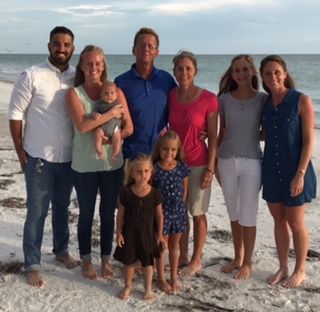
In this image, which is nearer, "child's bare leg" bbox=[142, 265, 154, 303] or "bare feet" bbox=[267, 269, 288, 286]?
"child's bare leg" bbox=[142, 265, 154, 303]

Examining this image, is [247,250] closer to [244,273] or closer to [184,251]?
[244,273]

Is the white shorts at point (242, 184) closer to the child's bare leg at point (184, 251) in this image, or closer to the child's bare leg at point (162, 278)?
the child's bare leg at point (184, 251)

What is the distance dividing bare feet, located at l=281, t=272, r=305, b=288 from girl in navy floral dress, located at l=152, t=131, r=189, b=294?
100cm

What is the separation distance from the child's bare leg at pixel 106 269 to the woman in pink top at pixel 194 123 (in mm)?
917

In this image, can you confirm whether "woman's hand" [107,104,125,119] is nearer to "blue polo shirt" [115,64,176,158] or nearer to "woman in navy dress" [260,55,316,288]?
"blue polo shirt" [115,64,176,158]

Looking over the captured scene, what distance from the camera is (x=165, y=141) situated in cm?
411

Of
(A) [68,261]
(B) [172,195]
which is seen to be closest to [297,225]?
(B) [172,195]

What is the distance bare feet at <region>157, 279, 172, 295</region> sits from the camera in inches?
168

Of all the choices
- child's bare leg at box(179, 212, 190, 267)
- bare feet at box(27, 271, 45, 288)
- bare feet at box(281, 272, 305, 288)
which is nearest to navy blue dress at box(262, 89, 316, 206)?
bare feet at box(281, 272, 305, 288)

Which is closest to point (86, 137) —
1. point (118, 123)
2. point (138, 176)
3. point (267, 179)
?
point (118, 123)

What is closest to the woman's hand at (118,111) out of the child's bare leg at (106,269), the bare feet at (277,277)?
the child's bare leg at (106,269)

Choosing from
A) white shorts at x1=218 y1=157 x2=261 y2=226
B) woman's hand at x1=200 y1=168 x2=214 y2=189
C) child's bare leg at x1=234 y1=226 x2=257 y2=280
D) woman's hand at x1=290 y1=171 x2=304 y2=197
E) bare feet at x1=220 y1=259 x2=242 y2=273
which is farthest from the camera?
bare feet at x1=220 y1=259 x2=242 y2=273

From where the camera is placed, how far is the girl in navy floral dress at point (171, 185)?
414 centimetres

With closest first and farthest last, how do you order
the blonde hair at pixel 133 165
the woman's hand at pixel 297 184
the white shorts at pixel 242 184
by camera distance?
the blonde hair at pixel 133 165 < the woman's hand at pixel 297 184 < the white shorts at pixel 242 184
